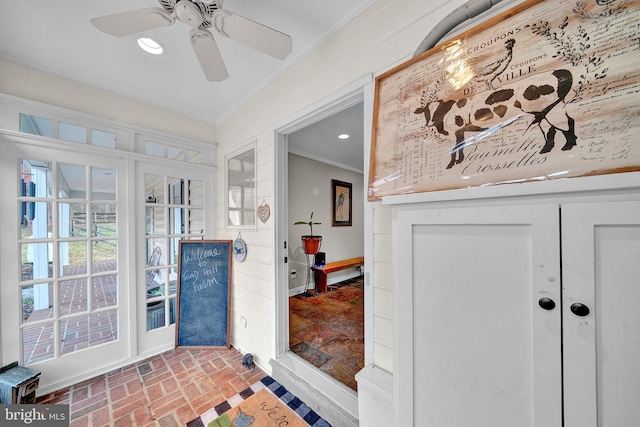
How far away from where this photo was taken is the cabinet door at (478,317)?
56 cm

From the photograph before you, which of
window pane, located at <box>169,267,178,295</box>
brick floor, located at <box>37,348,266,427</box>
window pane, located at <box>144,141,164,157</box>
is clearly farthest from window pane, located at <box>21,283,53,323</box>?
window pane, located at <box>144,141,164,157</box>

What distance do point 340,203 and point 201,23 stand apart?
13.0 feet

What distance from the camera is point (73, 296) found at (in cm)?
200

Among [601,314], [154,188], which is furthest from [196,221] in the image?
[601,314]

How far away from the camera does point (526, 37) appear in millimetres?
769

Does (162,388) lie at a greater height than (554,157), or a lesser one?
lesser

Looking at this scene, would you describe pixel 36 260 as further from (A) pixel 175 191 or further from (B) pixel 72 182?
(A) pixel 175 191

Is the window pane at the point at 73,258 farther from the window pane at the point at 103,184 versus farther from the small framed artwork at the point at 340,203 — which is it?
the small framed artwork at the point at 340,203

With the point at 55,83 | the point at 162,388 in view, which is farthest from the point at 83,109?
the point at 162,388

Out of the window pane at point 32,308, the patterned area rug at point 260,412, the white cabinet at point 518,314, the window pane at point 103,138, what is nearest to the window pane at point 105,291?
the window pane at point 32,308

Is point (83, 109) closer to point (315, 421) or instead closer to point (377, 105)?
point (377, 105)

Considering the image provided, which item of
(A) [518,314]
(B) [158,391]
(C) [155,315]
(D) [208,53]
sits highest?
(D) [208,53]

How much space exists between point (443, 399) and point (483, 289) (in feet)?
1.22

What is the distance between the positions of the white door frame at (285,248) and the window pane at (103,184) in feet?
5.28
